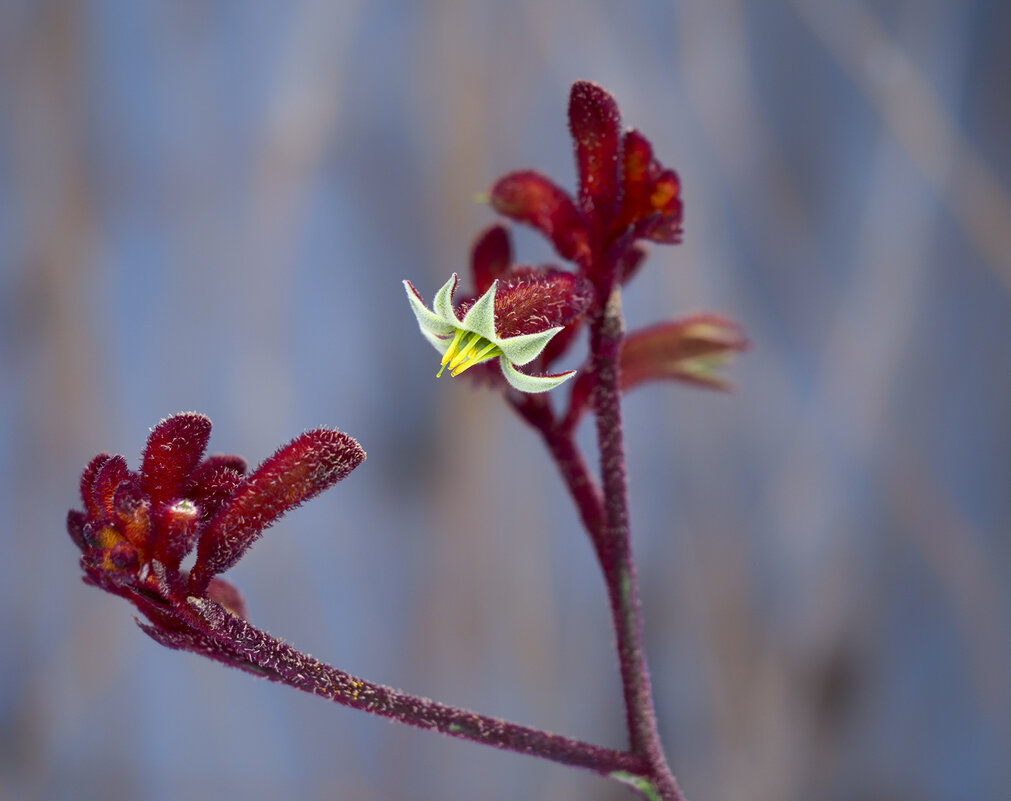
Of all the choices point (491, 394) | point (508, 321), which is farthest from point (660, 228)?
point (491, 394)

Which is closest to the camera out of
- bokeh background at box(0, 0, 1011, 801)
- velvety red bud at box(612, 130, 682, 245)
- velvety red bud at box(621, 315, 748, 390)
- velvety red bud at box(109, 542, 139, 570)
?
velvety red bud at box(109, 542, 139, 570)

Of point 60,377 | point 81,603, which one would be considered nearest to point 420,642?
point 81,603

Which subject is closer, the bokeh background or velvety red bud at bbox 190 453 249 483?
velvety red bud at bbox 190 453 249 483

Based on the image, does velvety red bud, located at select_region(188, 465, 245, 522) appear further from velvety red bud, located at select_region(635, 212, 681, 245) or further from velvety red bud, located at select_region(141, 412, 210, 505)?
velvety red bud, located at select_region(635, 212, 681, 245)

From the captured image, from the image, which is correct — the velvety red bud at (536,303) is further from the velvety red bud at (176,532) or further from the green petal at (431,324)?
the velvety red bud at (176,532)

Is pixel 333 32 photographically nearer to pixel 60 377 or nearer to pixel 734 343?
pixel 60 377

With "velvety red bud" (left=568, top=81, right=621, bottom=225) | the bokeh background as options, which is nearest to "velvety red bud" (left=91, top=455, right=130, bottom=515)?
"velvety red bud" (left=568, top=81, right=621, bottom=225)
